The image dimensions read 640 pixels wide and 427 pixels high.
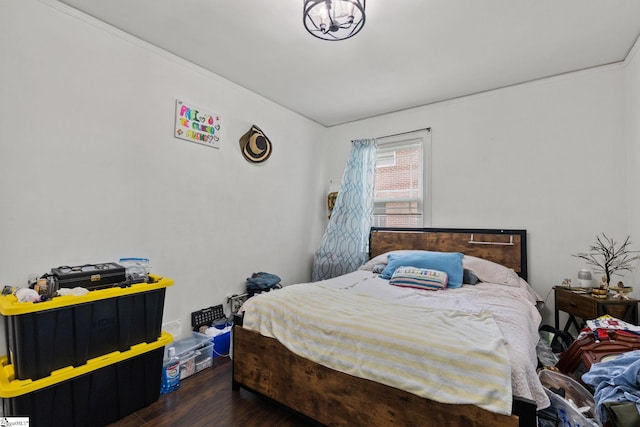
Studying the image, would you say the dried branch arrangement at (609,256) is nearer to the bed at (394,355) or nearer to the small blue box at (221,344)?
the bed at (394,355)

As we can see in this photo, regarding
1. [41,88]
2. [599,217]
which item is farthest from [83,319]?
[599,217]

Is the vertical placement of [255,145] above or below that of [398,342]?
above

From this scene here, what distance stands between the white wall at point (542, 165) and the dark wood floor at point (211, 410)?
257 centimetres

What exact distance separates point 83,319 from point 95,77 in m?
1.67

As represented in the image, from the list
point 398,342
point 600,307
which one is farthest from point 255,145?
point 600,307

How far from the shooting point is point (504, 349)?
1.24 metres

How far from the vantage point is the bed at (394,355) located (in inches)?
47.0

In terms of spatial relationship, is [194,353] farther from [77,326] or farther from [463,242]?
[463,242]

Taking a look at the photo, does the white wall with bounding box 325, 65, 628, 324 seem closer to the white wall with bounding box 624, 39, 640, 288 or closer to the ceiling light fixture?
the white wall with bounding box 624, 39, 640, 288

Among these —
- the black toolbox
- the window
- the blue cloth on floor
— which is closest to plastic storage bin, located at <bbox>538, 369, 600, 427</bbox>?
the blue cloth on floor

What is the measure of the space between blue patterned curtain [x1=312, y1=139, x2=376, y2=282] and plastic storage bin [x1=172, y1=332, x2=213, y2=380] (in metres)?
1.64

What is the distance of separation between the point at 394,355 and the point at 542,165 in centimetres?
261

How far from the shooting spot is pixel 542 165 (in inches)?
112

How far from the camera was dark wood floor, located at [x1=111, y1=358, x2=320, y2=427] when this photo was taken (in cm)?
175
